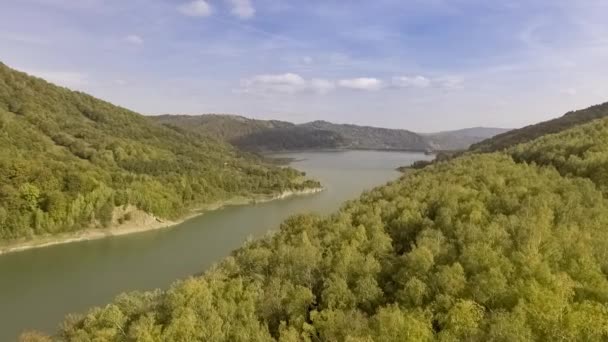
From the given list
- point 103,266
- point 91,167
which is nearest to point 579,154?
point 103,266

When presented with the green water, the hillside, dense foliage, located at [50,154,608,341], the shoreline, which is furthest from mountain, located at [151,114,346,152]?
dense foliage, located at [50,154,608,341]

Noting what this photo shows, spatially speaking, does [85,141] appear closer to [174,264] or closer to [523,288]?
[174,264]

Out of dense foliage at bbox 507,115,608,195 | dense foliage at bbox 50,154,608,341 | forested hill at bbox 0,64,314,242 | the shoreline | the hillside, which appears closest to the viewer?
dense foliage at bbox 50,154,608,341

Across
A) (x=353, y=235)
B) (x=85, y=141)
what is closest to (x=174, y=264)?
(x=353, y=235)

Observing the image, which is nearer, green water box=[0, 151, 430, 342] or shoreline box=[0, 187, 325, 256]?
green water box=[0, 151, 430, 342]

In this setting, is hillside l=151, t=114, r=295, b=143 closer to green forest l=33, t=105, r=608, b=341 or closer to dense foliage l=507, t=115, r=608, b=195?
dense foliage l=507, t=115, r=608, b=195

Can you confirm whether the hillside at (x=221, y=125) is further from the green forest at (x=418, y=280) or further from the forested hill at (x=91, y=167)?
the green forest at (x=418, y=280)

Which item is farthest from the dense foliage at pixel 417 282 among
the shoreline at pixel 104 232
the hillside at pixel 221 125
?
the hillside at pixel 221 125
